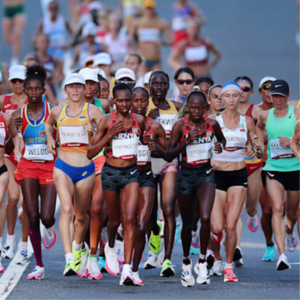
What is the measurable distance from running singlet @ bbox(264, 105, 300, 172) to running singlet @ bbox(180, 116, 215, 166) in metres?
1.11

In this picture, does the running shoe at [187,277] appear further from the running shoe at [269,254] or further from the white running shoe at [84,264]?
the running shoe at [269,254]

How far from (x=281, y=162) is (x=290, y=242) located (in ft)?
4.46

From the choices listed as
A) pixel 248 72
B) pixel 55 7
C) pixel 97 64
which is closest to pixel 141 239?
pixel 97 64

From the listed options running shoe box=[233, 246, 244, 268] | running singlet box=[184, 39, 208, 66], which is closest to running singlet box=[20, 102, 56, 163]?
running shoe box=[233, 246, 244, 268]

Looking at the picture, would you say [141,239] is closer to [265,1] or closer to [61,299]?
[61,299]

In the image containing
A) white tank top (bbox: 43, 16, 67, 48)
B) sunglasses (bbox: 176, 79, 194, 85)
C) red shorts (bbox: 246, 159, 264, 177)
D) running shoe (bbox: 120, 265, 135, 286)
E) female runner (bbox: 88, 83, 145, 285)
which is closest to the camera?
running shoe (bbox: 120, 265, 135, 286)

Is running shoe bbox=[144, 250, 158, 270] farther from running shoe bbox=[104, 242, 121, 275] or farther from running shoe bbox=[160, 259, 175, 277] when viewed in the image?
running shoe bbox=[104, 242, 121, 275]

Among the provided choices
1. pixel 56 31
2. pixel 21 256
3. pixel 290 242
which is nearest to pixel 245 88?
pixel 290 242

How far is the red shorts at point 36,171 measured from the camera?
43.2 ft

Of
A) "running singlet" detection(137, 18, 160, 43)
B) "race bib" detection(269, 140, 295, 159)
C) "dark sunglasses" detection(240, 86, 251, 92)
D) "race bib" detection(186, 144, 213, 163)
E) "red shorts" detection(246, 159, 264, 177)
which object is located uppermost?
"running singlet" detection(137, 18, 160, 43)

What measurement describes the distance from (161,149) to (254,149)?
3.98 ft

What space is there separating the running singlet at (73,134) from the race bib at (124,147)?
0.54 meters

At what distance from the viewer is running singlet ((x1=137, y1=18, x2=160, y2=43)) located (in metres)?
24.7

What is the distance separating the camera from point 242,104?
14711 mm
